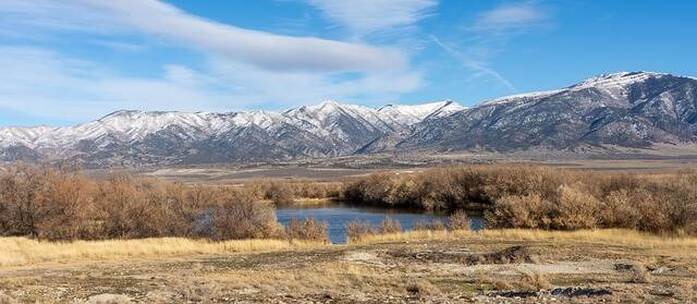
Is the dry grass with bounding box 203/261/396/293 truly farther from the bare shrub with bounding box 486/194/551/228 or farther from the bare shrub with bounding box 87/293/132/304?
the bare shrub with bounding box 486/194/551/228

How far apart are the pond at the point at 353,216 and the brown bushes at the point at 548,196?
6257 millimetres

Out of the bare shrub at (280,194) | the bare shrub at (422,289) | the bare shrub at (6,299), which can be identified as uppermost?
the bare shrub at (6,299)

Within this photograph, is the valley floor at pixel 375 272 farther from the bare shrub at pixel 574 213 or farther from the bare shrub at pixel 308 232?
the bare shrub at pixel 574 213

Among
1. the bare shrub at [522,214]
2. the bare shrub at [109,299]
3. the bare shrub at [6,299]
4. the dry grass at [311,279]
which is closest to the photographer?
the bare shrub at [6,299]

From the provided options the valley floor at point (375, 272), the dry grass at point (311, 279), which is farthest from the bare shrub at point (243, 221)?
the dry grass at point (311, 279)

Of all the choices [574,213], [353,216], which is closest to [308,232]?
[574,213]

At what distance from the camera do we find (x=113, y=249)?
3800 centimetres

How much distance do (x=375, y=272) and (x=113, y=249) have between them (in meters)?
17.1

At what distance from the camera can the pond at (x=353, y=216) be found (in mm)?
70062

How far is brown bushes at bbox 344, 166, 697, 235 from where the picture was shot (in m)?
49.8

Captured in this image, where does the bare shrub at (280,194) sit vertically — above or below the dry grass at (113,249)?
below

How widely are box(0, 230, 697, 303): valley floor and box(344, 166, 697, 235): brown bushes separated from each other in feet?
18.8

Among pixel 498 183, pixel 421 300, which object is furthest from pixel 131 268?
pixel 498 183

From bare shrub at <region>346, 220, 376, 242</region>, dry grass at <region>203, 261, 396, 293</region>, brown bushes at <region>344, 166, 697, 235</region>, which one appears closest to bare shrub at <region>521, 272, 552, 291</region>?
dry grass at <region>203, 261, 396, 293</region>
